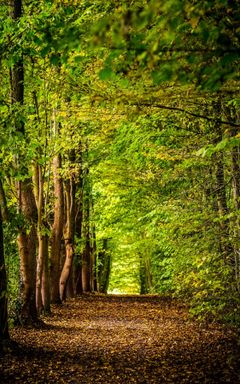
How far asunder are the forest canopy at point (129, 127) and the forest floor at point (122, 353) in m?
0.72

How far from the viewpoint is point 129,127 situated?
11266 millimetres

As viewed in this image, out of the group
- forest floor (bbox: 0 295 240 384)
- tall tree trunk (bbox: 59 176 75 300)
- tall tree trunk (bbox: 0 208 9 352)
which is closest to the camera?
forest floor (bbox: 0 295 240 384)

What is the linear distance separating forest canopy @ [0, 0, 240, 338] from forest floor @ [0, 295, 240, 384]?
725mm

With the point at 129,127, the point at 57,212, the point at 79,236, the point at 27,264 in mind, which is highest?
the point at 129,127

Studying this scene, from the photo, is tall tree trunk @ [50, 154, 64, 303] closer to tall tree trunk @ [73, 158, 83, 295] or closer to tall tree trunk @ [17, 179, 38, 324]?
tall tree trunk @ [73, 158, 83, 295]

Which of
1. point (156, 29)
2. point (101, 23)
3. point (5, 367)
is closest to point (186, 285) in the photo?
point (5, 367)

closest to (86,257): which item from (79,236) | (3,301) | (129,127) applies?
(79,236)

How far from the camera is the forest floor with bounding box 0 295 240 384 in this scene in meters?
7.00

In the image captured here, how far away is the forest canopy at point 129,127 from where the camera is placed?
3330 millimetres

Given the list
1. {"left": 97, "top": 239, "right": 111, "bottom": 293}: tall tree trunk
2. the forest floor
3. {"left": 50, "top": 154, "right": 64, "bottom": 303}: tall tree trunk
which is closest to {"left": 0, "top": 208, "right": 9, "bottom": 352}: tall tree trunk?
the forest floor

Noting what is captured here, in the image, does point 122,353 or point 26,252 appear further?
point 26,252

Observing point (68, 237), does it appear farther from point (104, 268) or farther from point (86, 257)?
point (104, 268)

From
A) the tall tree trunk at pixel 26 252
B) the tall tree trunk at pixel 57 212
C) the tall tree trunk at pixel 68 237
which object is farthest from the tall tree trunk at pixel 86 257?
the tall tree trunk at pixel 26 252

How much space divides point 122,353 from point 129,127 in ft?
17.0
